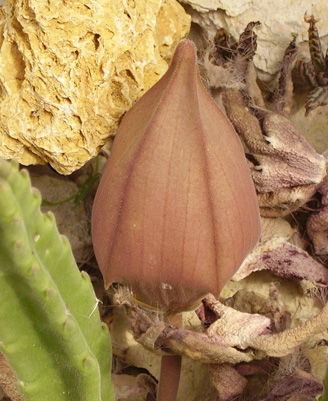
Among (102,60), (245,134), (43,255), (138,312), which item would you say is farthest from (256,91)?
(43,255)

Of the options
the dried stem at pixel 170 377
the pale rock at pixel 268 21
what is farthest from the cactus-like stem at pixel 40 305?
the pale rock at pixel 268 21

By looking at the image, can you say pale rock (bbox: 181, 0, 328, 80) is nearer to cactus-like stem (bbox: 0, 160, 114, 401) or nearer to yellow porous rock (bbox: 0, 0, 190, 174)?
yellow porous rock (bbox: 0, 0, 190, 174)

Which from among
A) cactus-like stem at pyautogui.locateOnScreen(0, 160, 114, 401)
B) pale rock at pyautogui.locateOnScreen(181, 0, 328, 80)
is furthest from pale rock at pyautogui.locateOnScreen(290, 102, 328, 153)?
cactus-like stem at pyautogui.locateOnScreen(0, 160, 114, 401)

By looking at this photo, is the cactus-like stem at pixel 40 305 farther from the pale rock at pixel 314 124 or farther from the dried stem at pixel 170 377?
the pale rock at pixel 314 124

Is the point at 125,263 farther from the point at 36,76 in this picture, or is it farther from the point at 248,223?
the point at 36,76

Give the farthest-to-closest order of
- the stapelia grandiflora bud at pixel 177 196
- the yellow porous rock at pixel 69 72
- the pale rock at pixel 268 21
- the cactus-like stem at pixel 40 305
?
1. the pale rock at pixel 268 21
2. the yellow porous rock at pixel 69 72
3. the stapelia grandiflora bud at pixel 177 196
4. the cactus-like stem at pixel 40 305

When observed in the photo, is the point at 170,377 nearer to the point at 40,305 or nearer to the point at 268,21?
the point at 40,305
